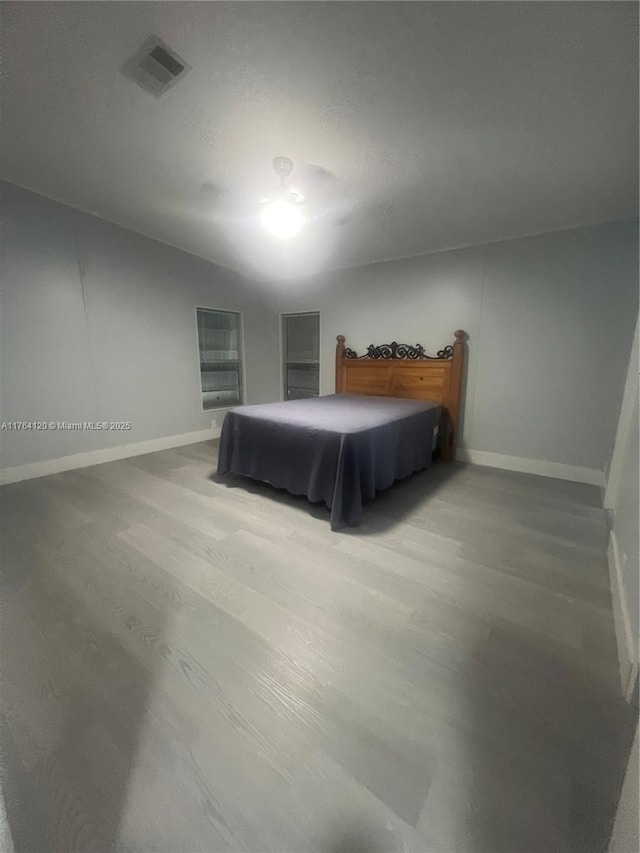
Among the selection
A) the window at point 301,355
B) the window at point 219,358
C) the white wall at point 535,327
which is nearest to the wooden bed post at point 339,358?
the window at point 301,355

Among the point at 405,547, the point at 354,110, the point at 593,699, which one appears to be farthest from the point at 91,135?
the point at 593,699

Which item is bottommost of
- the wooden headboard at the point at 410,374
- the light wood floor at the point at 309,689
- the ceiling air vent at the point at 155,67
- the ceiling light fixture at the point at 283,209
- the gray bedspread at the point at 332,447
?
the light wood floor at the point at 309,689

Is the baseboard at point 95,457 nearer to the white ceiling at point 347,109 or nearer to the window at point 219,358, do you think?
the window at point 219,358

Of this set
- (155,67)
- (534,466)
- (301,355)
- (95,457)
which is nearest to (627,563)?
(534,466)

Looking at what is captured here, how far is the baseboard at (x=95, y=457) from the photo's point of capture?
2.81 metres

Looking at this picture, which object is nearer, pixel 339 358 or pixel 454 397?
pixel 454 397

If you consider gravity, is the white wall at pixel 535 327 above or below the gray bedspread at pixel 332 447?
above

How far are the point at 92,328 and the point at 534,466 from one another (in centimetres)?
Result: 457

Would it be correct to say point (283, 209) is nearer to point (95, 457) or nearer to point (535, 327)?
point (535, 327)

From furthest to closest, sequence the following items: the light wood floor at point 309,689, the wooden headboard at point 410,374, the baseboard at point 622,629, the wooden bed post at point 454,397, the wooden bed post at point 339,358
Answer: the wooden bed post at point 339,358 → the wooden headboard at point 410,374 → the wooden bed post at point 454,397 → the baseboard at point 622,629 → the light wood floor at point 309,689

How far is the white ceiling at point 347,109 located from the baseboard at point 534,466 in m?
2.12

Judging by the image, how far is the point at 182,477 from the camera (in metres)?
2.97

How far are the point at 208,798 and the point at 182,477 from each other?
2426 millimetres

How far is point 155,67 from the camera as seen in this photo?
1587 mm
